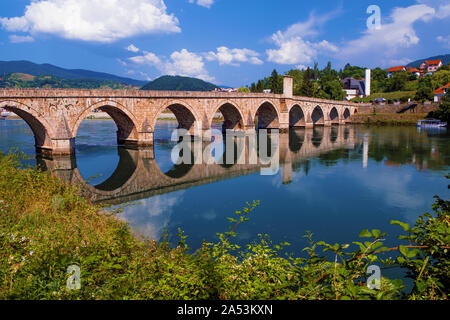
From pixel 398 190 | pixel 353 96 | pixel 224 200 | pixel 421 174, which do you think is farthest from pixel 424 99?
pixel 224 200

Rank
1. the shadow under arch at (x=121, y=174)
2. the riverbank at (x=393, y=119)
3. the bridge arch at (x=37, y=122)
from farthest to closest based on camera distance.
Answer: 1. the riverbank at (x=393, y=119)
2. the bridge arch at (x=37, y=122)
3. the shadow under arch at (x=121, y=174)

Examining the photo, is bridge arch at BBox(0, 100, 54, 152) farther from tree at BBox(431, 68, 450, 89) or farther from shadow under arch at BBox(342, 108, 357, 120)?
tree at BBox(431, 68, 450, 89)

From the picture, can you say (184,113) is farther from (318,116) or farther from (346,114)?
(346,114)

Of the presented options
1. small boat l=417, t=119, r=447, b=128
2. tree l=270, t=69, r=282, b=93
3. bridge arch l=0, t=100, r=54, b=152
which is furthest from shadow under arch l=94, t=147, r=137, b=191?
tree l=270, t=69, r=282, b=93

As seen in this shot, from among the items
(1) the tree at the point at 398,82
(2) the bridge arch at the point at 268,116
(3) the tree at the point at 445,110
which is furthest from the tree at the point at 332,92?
(2) the bridge arch at the point at 268,116

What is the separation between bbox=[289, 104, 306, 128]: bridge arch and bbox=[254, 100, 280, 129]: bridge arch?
5.36 metres

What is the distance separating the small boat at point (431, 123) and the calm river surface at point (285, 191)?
21.6 meters

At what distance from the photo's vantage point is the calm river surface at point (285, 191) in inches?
360

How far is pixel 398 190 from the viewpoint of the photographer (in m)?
13.2

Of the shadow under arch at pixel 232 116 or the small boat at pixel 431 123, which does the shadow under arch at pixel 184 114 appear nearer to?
the shadow under arch at pixel 232 116

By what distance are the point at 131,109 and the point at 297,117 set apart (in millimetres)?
27551

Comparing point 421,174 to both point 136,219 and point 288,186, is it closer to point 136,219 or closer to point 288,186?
point 288,186

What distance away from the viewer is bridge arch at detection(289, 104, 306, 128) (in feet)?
144

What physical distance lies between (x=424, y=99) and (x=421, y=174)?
46845mm
